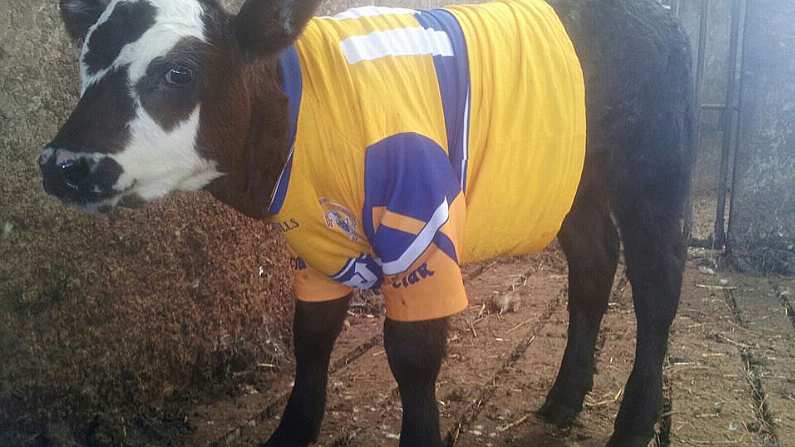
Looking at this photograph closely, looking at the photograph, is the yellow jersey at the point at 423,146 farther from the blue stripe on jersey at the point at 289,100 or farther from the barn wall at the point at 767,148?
the barn wall at the point at 767,148

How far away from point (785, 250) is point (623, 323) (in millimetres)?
1740

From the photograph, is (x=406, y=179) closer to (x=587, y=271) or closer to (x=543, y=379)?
(x=587, y=271)

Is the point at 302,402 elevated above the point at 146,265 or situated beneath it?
situated beneath

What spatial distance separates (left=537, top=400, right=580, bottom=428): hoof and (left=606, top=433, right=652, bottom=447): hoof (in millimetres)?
270

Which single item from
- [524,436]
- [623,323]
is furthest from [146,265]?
[623,323]

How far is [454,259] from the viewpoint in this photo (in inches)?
85.2

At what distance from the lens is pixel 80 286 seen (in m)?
2.60

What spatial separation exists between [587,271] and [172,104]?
180cm

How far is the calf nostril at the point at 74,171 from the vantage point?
187 cm

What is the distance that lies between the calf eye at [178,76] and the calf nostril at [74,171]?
30cm

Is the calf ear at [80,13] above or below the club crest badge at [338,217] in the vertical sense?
above

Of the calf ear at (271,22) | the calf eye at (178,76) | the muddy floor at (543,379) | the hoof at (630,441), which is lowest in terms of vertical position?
the muddy floor at (543,379)

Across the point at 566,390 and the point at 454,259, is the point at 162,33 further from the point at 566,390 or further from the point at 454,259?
the point at 566,390

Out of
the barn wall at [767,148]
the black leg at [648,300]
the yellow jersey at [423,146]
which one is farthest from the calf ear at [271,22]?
the barn wall at [767,148]
